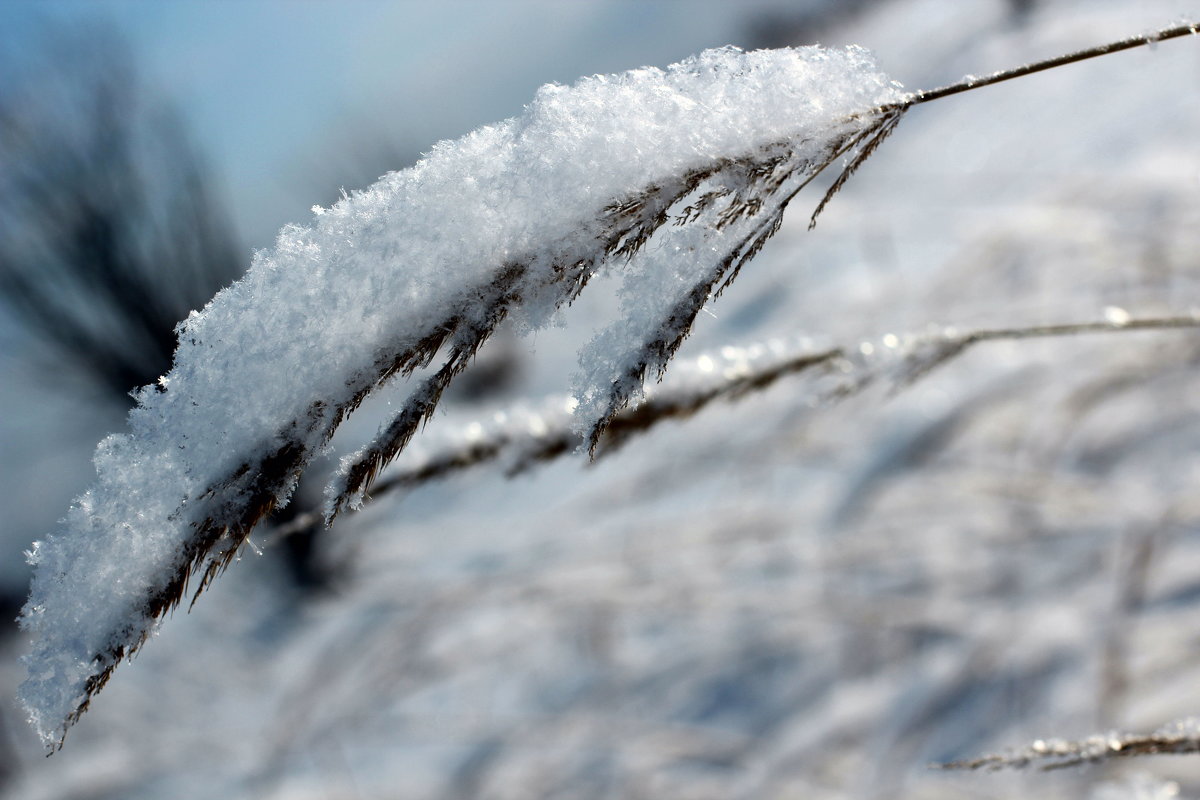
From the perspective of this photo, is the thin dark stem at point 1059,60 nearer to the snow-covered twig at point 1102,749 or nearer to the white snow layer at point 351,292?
the white snow layer at point 351,292

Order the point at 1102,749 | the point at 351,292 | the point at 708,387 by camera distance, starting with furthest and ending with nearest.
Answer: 1. the point at 708,387
2. the point at 1102,749
3. the point at 351,292

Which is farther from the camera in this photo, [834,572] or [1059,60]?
[834,572]

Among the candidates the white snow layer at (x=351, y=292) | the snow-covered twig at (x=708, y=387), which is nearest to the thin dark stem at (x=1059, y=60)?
the white snow layer at (x=351, y=292)

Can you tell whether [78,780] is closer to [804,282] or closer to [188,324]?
[188,324]

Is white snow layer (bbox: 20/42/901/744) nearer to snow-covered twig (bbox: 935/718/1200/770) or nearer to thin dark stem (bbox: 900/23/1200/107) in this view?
thin dark stem (bbox: 900/23/1200/107)

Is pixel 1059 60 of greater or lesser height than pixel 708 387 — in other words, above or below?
above

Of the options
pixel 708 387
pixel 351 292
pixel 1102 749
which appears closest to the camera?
pixel 351 292

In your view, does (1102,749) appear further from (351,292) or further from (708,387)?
(351,292)

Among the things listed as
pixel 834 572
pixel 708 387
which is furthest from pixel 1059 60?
pixel 834 572

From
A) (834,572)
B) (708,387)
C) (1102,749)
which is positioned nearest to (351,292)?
(708,387)
